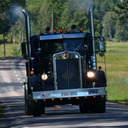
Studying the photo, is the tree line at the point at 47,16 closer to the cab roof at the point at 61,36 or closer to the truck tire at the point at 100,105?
the cab roof at the point at 61,36

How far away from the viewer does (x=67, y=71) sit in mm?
17484

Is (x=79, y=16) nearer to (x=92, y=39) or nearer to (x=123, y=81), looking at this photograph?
(x=123, y=81)

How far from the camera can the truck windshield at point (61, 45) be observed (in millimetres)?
18312

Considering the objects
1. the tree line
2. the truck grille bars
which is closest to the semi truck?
the truck grille bars

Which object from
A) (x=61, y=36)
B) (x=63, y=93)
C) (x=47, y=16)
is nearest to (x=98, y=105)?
(x=63, y=93)

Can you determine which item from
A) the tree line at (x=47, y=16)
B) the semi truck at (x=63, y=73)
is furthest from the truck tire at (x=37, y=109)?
the tree line at (x=47, y=16)

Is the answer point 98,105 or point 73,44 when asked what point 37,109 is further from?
point 73,44

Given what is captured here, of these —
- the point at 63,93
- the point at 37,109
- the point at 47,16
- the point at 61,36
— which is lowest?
the point at 37,109

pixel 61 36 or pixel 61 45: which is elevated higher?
pixel 61 36

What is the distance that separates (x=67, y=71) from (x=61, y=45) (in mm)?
1298

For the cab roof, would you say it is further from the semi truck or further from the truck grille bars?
the truck grille bars

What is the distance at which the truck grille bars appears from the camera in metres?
17.5

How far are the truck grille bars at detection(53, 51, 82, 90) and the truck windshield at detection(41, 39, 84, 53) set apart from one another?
2.61 ft

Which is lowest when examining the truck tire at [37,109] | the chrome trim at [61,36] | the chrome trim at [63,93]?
the truck tire at [37,109]
